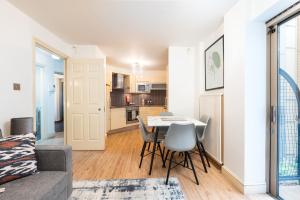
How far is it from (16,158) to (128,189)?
1.23m

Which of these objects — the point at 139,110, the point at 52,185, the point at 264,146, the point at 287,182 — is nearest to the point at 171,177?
the point at 264,146

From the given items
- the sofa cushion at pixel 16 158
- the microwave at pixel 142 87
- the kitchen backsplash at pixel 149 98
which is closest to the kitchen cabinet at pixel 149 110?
the kitchen backsplash at pixel 149 98

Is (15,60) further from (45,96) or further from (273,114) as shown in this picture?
(273,114)

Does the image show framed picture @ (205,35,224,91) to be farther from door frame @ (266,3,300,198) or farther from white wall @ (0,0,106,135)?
white wall @ (0,0,106,135)

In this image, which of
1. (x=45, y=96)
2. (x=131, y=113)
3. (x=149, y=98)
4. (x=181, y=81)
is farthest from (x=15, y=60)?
(x=149, y=98)

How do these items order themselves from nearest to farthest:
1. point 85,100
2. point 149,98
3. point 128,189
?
point 128,189 → point 85,100 → point 149,98

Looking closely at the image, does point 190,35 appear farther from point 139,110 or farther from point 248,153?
point 139,110

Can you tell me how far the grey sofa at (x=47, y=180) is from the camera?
44.4 inches

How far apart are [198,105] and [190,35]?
4.80ft

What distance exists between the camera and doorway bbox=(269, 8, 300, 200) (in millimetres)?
1771

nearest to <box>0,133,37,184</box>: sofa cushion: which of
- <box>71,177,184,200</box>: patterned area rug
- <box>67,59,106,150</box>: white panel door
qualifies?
<box>71,177,184,200</box>: patterned area rug

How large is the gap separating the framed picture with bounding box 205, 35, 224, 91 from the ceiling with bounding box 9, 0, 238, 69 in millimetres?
312

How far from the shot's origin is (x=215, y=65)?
9.63ft

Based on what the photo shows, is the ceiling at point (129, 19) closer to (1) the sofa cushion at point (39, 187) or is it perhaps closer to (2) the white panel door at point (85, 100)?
(2) the white panel door at point (85, 100)
